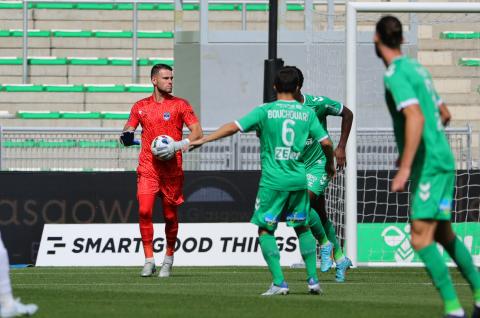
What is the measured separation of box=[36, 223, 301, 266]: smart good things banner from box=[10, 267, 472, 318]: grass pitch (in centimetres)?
213

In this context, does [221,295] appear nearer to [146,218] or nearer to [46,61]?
[146,218]

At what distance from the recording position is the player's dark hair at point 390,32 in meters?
7.96

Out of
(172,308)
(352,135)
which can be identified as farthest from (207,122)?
(172,308)

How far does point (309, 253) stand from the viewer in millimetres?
10758

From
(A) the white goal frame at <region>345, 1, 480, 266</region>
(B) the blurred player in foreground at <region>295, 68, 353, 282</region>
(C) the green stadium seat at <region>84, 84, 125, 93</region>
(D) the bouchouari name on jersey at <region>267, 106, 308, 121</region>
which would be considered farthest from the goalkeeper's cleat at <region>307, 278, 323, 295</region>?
(C) the green stadium seat at <region>84, 84, 125, 93</region>

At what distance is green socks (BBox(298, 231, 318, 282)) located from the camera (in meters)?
10.7

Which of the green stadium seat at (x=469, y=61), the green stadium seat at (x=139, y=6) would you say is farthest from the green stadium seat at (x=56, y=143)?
the green stadium seat at (x=139, y=6)

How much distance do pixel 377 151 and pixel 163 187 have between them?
5.32 metres

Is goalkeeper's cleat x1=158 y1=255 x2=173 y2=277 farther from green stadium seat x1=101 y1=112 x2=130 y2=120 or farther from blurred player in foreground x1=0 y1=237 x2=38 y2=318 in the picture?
green stadium seat x1=101 y1=112 x2=130 y2=120

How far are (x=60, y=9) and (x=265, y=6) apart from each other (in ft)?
15.6

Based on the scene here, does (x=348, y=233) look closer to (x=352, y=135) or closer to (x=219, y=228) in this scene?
(x=352, y=135)

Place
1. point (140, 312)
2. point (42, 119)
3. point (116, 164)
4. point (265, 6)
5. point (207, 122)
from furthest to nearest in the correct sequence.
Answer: point (265, 6)
point (42, 119)
point (207, 122)
point (116, 164)
point (140, 312)

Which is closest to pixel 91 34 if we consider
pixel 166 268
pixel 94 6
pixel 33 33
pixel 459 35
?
pixel 94 6

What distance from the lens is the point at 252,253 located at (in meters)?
17.6
